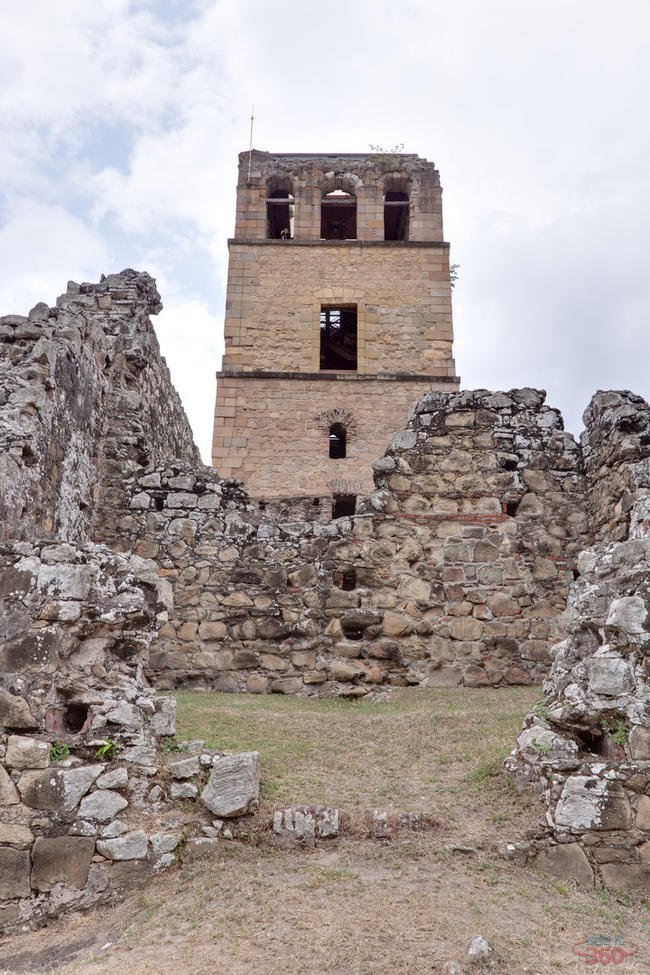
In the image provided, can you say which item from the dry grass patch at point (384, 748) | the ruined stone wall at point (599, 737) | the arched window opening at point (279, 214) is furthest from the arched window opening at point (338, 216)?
the ruined stone wall at point (599, 737)

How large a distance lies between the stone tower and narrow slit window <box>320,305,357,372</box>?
40 millimetres

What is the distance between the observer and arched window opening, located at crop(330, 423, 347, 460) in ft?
59.2

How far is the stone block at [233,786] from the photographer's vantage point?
3895 millimetres

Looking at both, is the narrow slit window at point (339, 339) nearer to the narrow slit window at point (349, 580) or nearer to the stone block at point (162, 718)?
the narrow slit window at point (349, 580)

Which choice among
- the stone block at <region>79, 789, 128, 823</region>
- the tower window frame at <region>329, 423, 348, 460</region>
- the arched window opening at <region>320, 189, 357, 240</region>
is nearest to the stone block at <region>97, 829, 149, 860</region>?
the stone block at <region>79, 789, 128, 823</region>

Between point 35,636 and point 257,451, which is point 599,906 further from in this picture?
point 257,451

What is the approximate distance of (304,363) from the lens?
18.7 m

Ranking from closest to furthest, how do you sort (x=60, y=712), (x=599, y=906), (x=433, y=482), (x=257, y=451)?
(x=599, y=906) < (x=60, y=712) < (x=433, y=482) < (x=257, y=451)

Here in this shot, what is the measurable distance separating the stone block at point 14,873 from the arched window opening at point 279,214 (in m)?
19.0

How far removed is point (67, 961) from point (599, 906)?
2.35m

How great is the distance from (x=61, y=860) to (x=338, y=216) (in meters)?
21.1

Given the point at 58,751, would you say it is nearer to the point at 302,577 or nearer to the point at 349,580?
the point at 302,577

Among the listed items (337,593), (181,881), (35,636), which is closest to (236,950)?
(181,881)

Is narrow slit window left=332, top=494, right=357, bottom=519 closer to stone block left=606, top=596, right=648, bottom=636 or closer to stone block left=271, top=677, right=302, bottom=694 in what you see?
stone block left=271, top=677, right=302, bottom=694
